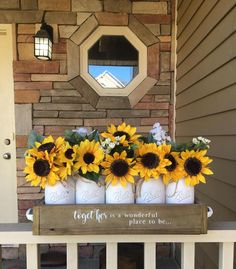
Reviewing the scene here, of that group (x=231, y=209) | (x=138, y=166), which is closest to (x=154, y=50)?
(x=231, y=209)

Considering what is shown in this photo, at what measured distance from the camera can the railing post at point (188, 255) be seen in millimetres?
983

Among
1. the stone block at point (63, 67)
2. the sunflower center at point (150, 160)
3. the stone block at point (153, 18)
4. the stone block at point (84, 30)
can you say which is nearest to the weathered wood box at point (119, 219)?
the sunflower center at point (150, 160)

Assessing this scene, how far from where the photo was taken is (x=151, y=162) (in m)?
0.93

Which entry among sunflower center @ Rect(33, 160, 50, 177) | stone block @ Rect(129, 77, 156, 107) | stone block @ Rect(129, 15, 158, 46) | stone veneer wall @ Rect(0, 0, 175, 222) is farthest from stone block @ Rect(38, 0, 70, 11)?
sunflower center @ Rect(33, 160, 50, 177)

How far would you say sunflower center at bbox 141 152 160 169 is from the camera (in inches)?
36.7

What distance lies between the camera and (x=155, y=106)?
2.58 m

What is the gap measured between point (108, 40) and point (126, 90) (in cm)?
46

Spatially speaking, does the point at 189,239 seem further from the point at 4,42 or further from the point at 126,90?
the point at 4,42

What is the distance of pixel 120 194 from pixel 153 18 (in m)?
2.00

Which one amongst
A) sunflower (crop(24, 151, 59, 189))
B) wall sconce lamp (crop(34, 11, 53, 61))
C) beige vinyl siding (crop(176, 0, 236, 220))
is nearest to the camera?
sunflower (crop(24, 151, 59, 189))

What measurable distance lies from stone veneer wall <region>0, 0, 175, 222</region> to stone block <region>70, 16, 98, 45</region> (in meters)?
0.03

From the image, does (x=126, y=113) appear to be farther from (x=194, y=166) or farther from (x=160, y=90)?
(x=194, y=166)

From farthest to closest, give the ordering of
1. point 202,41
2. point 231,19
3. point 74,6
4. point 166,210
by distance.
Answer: point 74,6, point 202,41, point 231,19, point 166,210

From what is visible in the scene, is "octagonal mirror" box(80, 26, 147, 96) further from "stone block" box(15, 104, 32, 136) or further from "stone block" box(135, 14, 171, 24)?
"stone block" box(15, 104, 32, 136)
